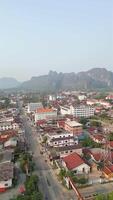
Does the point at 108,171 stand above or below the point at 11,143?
below

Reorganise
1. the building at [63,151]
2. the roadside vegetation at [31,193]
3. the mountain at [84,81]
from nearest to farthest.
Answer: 1. the roadside vegetation at [31,193]
2. the building at [63,151]
3. the mountain at [84,81]

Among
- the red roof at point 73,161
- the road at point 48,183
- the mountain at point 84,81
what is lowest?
the road at point 48,183

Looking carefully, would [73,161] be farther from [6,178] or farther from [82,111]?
[82,111]

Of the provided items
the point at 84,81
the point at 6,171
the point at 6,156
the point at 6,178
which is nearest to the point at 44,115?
the point at 6,156

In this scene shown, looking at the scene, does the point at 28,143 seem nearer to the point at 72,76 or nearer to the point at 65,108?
the point at 65,108

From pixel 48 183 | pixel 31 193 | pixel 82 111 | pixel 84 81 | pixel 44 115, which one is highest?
pixel 84 81

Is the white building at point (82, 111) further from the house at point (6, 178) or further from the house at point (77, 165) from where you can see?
the house at point (6, 178)

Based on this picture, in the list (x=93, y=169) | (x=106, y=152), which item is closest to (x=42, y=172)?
(x=93, y=169)

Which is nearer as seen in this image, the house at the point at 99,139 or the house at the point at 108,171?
the house at the point at 108,171

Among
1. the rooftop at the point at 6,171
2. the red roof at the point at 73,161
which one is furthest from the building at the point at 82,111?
the rooftop at the point at 6,171
